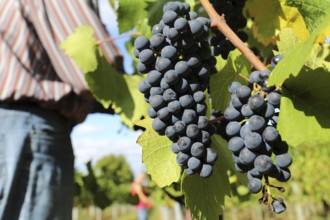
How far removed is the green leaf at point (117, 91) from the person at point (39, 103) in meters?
0.13

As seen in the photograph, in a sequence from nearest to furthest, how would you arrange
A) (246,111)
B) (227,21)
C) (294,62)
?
(294,62), (246,111), (227,21)

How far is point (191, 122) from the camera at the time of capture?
0.77 m

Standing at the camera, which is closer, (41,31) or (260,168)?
(260,168)

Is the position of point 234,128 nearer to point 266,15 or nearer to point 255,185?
point 255,185

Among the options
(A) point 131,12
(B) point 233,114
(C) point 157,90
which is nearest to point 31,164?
(A) point 131,12

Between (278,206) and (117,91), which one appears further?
(117,91)

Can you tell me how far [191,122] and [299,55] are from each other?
25 cm

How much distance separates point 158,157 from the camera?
0.88 metres

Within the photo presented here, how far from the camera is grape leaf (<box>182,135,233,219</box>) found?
2.83 ft

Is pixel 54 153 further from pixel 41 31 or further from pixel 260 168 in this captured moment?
pixel 260 168

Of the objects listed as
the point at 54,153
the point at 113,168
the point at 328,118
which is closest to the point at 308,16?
the point at 328,118

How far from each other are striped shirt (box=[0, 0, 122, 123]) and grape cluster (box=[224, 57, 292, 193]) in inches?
40.1

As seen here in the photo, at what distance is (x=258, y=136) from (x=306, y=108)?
0.30 ft

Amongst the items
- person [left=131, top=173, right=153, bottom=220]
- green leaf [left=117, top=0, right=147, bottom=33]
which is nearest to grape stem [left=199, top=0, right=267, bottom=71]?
green leaf [left=117, top=0, right=147, bottom=33]
